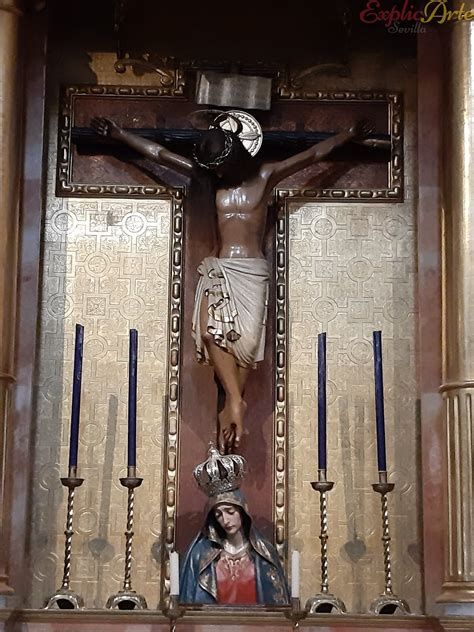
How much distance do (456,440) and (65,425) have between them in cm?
149

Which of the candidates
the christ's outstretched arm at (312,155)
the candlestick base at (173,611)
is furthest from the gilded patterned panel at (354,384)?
the candlestick base at (173,611)

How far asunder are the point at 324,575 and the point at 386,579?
0.22m

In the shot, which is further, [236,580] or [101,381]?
[101,381]

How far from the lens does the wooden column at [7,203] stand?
4.77 metres

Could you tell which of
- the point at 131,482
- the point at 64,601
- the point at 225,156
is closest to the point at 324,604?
the point at 131,482

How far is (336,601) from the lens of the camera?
4777mm

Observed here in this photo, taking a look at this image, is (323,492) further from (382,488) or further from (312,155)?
(312,155)

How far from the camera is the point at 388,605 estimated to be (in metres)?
4.82

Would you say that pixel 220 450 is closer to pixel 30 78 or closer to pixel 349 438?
pixel 349 438

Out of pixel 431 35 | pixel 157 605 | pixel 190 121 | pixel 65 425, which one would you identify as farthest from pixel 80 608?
pixel 431 35

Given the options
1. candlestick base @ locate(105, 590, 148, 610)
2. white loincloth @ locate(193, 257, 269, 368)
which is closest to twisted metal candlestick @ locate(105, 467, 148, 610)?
candlestick base @ locate(105, 590, 148, 610)

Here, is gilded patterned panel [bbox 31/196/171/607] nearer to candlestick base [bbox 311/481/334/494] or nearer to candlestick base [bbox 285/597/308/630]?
candlestick base [bbox 311/481/334/494]

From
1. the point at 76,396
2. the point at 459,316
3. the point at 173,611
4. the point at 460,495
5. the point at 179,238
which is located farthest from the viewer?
the point at 179,238

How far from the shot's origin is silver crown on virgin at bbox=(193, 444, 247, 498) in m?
4.87
